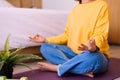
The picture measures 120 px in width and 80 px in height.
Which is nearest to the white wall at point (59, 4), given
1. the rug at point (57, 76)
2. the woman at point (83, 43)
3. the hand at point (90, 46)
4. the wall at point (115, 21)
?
the wall at point (115, 21)

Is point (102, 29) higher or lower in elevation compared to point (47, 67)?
higher

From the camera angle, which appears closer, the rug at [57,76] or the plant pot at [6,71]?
the plant pot at [6,71]

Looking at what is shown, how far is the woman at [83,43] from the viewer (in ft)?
5.22

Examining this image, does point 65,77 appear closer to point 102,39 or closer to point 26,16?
point 102,39

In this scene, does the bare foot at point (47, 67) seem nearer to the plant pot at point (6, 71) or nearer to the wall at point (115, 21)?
the plant pot at point (6, 71)

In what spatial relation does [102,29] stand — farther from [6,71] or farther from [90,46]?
[6,71]

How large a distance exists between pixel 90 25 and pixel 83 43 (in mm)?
137

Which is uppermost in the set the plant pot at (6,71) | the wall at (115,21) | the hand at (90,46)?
the hand at (90,46)

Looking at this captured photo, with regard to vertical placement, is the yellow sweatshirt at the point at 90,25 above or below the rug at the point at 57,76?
above

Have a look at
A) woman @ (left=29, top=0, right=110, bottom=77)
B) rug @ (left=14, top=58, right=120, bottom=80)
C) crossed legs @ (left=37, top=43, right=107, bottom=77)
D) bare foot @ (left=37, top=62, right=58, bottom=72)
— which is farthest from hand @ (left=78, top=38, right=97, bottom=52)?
bare foot @ (left=37, top=62, right=58, bottom=72)

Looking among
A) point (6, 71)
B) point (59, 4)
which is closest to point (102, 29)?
point (6, 71)

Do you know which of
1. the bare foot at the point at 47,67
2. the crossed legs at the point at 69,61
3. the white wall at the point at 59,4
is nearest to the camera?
the crossed legs at the point at 69,61

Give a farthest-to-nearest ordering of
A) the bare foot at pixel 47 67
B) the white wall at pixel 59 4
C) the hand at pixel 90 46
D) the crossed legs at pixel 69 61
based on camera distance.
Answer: the white wall at pixel 59 4, the bare foot at pixel 47 67, the crossed legs at pixel 69 61, the hand at pixel 90 46

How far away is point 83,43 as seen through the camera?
5.45ft
